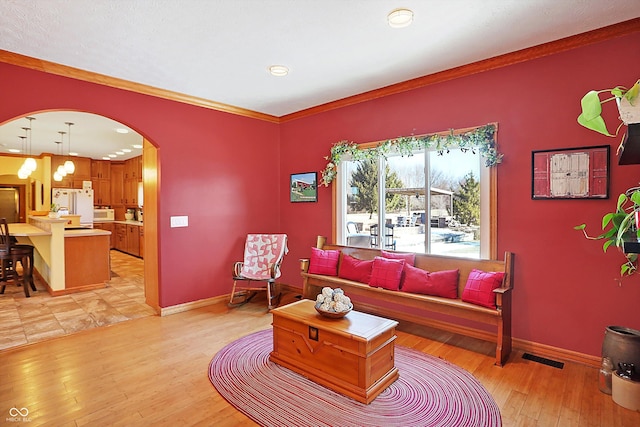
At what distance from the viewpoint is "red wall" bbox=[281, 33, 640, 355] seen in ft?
8.96

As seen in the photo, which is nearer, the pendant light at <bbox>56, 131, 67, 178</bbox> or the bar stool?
the bar stool

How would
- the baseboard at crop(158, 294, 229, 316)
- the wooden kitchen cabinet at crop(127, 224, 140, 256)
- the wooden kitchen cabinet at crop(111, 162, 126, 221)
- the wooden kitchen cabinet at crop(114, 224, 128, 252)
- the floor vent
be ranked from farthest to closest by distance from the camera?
the wooden kitchen cabinet at crop(111, 162, 126, 221) → the wooden kitchen cabinet at crop(114, 224, 128, 252) → the wooden kitchen cabinet at crop(127, 224, 140, 256) → the baseboard at crop(158, 294, 229, 316) → the floor vent

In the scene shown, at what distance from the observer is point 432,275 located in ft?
11.3

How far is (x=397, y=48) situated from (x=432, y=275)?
2207mm

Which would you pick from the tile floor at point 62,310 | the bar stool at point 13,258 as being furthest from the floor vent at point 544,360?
the bar stool at point 13,258

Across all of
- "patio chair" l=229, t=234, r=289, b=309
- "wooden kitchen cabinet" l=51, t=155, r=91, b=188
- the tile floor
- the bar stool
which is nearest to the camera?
the tile floor

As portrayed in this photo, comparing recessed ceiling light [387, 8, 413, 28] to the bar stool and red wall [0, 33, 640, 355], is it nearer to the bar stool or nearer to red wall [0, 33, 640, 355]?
red wall [0, 33, 640, 355]

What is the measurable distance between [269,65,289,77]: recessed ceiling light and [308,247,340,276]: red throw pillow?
2.19m

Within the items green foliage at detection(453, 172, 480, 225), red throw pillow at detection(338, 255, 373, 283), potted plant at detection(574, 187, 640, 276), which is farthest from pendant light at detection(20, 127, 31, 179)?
potted plant at detection(574, 187, 640, 276)

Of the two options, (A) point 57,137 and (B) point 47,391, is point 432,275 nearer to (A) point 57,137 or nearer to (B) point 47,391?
(B) point 47,391

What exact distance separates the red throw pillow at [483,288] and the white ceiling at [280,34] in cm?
208

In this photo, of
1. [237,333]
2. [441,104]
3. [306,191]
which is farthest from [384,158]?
[237,333]

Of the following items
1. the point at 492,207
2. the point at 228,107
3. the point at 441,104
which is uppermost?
the point at 228,107

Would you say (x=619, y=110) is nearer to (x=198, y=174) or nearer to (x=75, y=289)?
(x=198, y=174)
